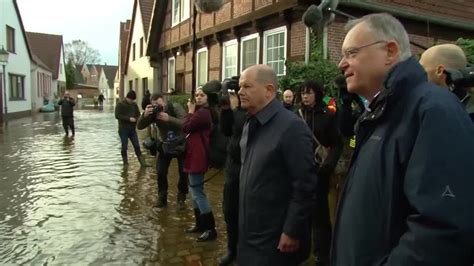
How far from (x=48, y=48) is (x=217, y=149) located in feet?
158

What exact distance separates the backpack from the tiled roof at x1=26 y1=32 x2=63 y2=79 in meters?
44.7

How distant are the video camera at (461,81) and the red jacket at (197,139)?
3.23 m

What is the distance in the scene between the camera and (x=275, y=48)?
37.4 ft

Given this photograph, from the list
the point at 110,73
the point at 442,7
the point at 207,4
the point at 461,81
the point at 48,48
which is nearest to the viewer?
the point at 461,81

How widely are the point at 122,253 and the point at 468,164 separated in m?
3.96

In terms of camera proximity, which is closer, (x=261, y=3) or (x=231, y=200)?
(x=231, y=200)

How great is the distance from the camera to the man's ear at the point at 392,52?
5.41 feet

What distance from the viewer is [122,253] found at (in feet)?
15.0

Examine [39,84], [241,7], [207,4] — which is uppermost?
[241,7]

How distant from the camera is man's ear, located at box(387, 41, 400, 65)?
165 centimetres

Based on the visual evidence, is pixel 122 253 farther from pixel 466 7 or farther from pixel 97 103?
pixel 97 103

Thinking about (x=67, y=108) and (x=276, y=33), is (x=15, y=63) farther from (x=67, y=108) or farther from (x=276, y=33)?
(x=276, y=33)

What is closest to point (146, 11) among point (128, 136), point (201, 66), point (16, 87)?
point (16, 87)

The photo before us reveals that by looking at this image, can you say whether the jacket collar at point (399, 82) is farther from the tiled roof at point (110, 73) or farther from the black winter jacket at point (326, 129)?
the tiled roof at point (110, 73)
